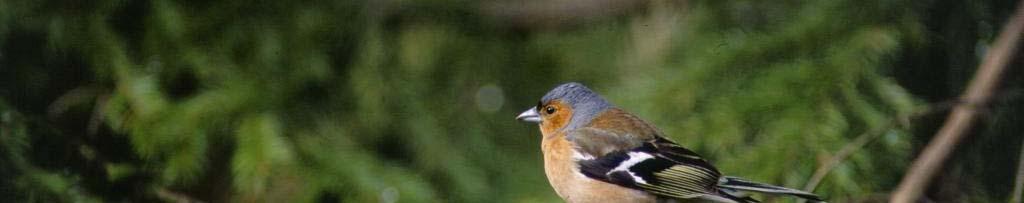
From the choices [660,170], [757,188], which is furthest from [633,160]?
[757,188]

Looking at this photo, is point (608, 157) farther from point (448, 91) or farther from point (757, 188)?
point (448, 91)

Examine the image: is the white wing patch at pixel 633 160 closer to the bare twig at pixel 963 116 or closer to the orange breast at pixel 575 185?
the orange breast at pixel 575 185

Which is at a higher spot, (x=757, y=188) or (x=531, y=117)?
(x=531, y=117)

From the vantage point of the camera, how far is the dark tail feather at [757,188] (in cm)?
89

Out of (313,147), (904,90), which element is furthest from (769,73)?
(313,147)

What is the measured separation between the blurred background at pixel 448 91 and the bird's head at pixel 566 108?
0.34 m

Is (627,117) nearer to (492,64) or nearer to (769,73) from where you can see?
(769,73)

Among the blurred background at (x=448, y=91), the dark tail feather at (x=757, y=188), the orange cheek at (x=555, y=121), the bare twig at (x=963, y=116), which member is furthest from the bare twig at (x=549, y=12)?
the dark tail feather at (x=757, y=188)

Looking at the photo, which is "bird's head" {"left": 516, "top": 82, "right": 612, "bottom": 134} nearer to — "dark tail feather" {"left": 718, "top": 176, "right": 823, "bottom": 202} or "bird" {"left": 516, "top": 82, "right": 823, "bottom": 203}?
"bird" {"left": 516, "top": 82, "right": 823, "bottom": 203}

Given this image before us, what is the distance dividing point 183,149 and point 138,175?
0.19 meters

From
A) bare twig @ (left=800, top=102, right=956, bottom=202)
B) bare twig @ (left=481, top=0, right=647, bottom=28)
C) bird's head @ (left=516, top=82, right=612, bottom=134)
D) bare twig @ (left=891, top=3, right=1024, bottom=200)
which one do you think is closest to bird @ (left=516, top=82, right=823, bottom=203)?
bird's head @ (left=516, top=82, right=612, bottom=134)

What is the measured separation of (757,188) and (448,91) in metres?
2.22

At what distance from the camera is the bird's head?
138cm

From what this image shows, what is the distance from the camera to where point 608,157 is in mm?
1410
